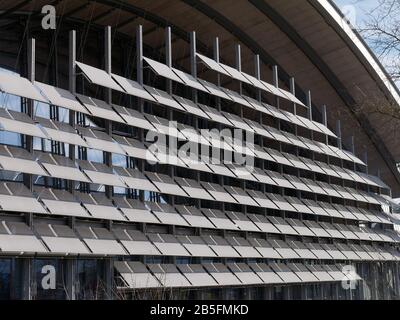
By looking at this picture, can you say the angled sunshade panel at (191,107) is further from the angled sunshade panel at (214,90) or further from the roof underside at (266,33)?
the roof underside at (266,33)

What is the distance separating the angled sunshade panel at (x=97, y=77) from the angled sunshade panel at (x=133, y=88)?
0.48 m

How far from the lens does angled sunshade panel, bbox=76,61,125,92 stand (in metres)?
24.0

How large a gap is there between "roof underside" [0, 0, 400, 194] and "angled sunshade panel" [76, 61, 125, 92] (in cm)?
680

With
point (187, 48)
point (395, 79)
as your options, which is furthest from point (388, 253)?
point (395, 79)

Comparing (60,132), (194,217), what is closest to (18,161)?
(60,132)

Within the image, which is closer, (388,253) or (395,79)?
(395,79)

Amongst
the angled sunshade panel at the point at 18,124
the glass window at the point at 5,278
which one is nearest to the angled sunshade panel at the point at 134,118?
the angled sunshade panel at the point at 18,124

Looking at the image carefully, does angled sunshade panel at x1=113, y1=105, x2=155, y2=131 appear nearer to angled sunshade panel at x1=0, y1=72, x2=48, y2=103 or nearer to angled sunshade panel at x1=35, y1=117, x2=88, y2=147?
angled sunshade panel at x1=35, y1=117, x2=88, y2=147

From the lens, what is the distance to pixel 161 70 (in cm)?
2841

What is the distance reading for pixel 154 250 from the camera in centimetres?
2392

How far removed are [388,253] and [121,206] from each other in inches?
1116

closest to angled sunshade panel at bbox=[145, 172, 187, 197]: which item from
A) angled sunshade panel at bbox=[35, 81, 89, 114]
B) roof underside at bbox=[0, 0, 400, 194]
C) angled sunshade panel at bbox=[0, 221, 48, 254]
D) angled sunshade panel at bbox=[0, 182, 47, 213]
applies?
angled sunshade panel at bbox=[35, 81, 89, 114]

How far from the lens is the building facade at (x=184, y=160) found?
69.1ft
